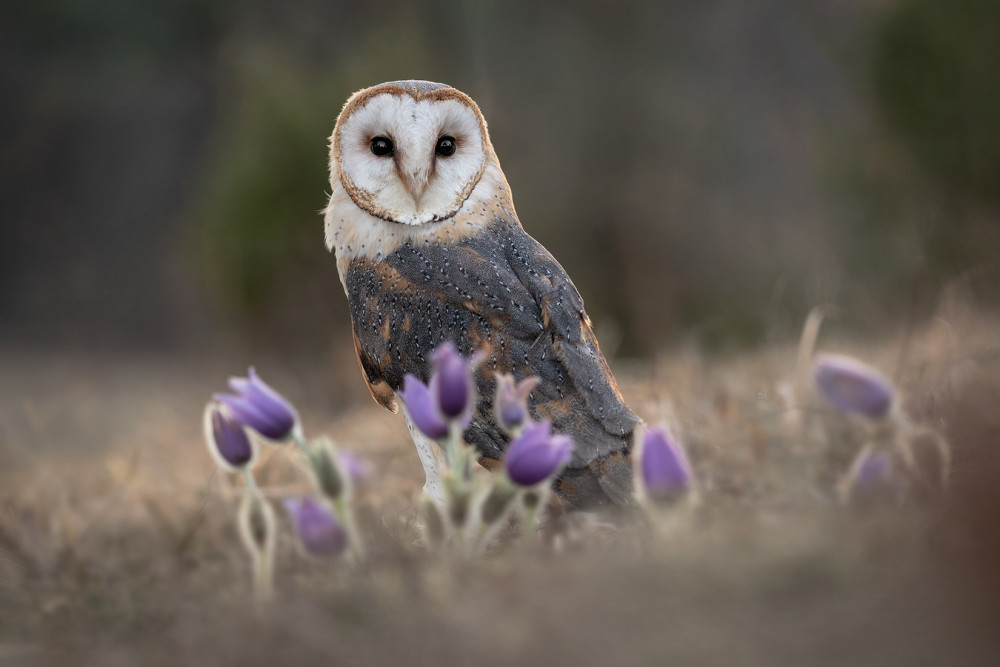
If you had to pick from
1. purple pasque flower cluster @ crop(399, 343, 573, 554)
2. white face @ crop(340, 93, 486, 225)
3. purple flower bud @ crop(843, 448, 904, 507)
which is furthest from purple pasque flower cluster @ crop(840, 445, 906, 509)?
white face @ crop(340, 93, 486, 225)

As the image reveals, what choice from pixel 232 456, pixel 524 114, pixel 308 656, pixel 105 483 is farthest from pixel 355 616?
pixel 524 114

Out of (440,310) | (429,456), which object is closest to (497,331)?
(440,310)

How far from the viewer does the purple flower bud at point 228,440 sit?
1406 mm

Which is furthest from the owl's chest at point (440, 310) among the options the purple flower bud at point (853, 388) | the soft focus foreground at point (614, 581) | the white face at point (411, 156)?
the purple flower bud at point (853, 388)

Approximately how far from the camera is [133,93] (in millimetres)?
17125

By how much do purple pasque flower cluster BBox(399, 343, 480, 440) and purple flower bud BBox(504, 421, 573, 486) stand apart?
100mm

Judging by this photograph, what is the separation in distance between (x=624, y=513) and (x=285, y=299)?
5.59 m

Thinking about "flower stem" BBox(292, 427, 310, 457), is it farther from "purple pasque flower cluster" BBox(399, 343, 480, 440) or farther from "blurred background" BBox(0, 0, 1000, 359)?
"blurred background" BBox(0, 0, 1000, 359)

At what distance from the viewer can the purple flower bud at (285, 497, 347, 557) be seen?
1.21 m

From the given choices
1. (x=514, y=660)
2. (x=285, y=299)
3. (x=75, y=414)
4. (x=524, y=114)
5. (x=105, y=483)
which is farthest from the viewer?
(x=524, y=114)

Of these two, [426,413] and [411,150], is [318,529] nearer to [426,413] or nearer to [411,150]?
[426,413]

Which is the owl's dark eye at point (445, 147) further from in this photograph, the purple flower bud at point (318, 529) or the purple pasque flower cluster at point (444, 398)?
the purple flower bud at point (318, 529)

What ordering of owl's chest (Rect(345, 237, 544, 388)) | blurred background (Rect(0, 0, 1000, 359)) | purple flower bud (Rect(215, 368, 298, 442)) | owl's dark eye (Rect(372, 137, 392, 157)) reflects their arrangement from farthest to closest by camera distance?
blurred background (Rect(0, 0, 1000, 359)) → owl's dark eye (Rect(372, 137, 392, 157)) → owl's chest (Rect(345, 237, 544, 388)) → purple flower bud (Rect(215, 368, 298, 442))

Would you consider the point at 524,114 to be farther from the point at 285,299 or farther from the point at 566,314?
the point at 566,314
